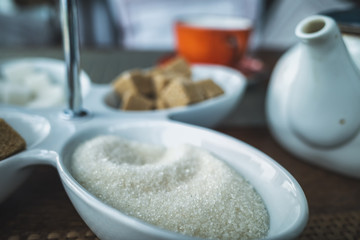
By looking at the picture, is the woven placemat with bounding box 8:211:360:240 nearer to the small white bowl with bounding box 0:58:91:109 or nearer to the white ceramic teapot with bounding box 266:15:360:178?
the white ceramic teapot with bounding box 266:15:360:178

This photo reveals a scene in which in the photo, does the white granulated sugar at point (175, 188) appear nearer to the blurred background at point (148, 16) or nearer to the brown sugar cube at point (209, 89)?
the brown sugar cube at point (209, 89)

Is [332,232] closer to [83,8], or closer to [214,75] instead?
[214,75]

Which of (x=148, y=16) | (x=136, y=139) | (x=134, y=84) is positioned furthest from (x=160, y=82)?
(x=148, y=16)

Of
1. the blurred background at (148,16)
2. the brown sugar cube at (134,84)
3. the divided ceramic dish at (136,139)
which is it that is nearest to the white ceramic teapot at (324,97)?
the divided ceramic dish at (136,139)

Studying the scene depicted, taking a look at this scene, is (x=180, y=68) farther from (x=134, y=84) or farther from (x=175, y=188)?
(x=175, y=188)

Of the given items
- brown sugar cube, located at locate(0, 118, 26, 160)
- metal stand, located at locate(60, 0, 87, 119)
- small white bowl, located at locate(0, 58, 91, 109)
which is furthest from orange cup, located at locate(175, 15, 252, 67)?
brown sugar cube, located at locate(0, 118, 26, 160)
